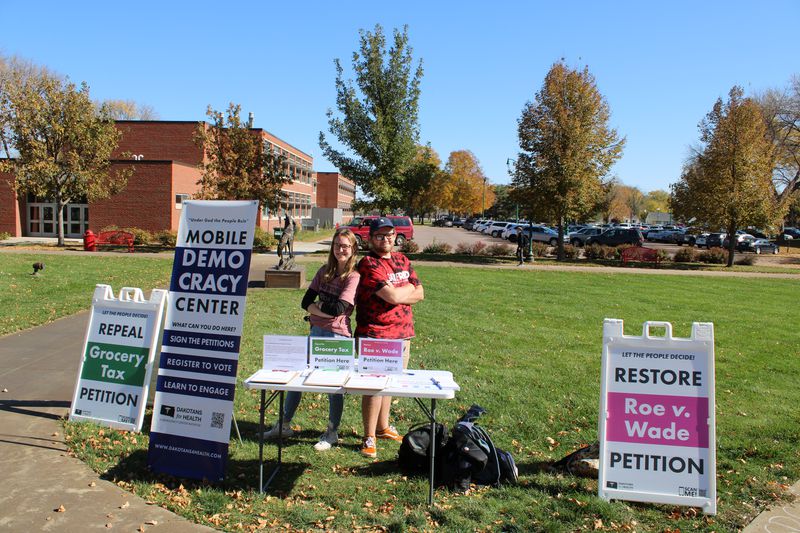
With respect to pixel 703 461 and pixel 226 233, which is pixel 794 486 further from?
pixel 226 233

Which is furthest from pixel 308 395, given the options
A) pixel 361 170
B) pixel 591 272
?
pixel 361 170

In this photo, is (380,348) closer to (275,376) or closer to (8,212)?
(275,376)

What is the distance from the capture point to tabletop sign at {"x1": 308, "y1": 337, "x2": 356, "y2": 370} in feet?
14.4

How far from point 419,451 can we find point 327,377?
3.05ft

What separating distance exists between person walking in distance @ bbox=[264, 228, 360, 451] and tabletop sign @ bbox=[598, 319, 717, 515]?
198 cm

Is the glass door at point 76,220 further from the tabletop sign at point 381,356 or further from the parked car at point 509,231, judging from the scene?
the tabletop sign at point 381,356

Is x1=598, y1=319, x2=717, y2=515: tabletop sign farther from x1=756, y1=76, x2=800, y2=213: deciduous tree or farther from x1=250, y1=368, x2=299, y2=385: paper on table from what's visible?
x1=756, y1=76, x2=800, y2=213: deciduous tree

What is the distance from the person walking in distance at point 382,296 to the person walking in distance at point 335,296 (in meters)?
0.10

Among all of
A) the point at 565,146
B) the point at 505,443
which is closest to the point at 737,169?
the point at 565,146

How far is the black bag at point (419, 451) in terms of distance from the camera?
175 inches

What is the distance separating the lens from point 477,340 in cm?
928

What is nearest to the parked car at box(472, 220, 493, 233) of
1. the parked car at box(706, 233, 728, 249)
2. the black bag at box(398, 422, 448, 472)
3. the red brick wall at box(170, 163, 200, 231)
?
the parked car at box(706, 233, 728, 249)

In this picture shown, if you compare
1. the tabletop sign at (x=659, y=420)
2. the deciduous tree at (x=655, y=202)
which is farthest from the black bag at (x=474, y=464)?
the deciduous tree at (x=655, y=202)

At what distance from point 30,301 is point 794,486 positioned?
1300cm
